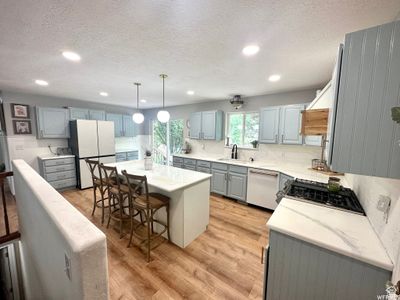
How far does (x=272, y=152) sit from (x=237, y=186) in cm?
108

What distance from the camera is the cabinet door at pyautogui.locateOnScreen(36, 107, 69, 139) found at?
13.1 feet

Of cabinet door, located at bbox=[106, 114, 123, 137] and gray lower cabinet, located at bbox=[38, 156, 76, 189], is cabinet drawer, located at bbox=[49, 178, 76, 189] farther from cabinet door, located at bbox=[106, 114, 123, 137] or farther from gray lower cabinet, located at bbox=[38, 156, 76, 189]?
cabinet door, located at bbox=[106, 114, 123, 137]

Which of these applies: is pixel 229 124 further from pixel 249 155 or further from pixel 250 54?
pixel 250 54

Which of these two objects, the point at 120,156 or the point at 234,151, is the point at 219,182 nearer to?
the point at 234,151

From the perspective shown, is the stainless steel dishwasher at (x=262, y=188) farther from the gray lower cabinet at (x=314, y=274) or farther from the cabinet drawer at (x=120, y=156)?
the cabinet drawer at (x=120, y=156)

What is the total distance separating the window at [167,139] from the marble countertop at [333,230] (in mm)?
4389

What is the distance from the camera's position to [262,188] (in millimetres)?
3248

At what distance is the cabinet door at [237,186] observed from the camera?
3508mm

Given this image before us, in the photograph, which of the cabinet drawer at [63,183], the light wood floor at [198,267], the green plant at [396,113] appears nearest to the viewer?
the green plant at [396,113]

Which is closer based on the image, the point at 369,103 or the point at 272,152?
the point at 369,103

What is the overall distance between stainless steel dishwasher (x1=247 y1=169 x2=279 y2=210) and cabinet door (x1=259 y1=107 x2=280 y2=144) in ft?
2.29

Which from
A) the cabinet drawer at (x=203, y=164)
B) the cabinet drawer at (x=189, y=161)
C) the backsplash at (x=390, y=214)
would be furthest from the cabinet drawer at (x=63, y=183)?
the backsplash at (x=390, y=214)

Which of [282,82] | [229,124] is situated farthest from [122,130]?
[282,82]

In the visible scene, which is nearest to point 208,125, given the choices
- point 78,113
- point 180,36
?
point 180,36
